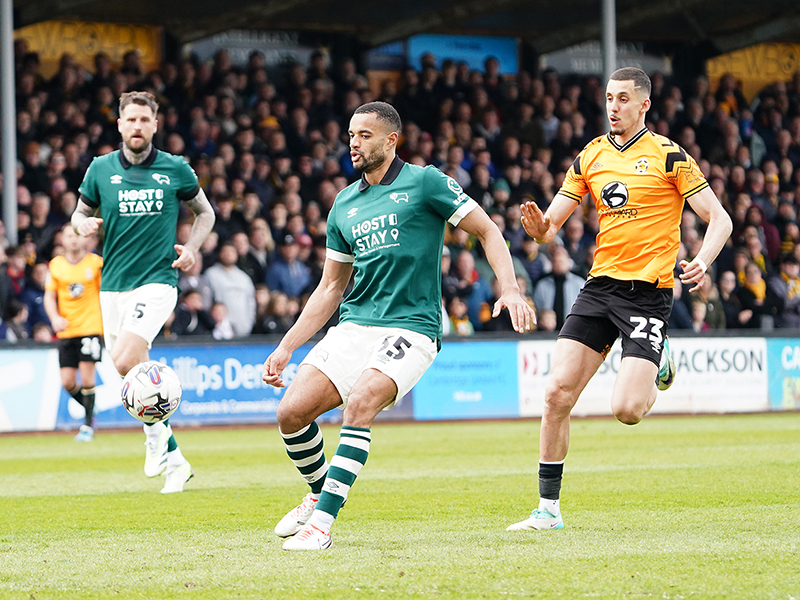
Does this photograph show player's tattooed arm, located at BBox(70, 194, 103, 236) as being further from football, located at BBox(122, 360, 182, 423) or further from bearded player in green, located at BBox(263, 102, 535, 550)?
bearded player in green, located at BBox(263, 102, 535, 550)

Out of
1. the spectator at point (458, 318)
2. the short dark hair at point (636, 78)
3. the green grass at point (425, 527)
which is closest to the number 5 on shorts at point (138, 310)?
the green grass at point (425, 527)

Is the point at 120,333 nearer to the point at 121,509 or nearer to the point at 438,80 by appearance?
the point at 121,509

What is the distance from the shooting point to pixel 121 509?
8.31 meters

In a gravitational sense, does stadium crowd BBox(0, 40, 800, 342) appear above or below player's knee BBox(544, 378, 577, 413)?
above

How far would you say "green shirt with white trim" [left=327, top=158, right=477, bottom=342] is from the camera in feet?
21.6

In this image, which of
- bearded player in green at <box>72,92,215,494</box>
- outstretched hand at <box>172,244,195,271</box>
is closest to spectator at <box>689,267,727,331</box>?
bearded player in green at <box>72,92,215,494</box>

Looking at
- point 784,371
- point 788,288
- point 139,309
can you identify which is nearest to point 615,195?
point 139,309

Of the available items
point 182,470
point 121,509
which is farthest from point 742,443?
point 121,509

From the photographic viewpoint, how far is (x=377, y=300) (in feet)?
21.8

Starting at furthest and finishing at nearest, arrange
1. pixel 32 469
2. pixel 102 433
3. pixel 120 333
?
1. pixel 102 433
2. pixel 32 469
3. pixel 120 333

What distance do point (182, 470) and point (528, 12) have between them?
21.3 metres

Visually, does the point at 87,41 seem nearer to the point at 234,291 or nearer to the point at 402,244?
the point at 234,291

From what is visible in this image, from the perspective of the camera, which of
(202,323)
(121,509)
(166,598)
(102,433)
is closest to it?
(166,598)

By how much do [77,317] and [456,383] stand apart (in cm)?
588
